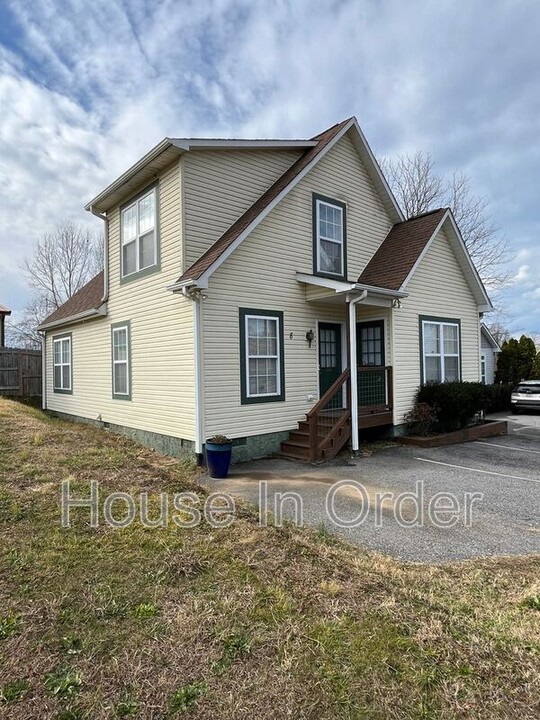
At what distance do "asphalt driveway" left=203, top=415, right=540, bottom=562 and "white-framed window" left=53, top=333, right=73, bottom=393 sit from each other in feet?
29.1

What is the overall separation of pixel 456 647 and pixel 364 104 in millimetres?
14339

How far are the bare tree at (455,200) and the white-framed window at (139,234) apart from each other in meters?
19.4

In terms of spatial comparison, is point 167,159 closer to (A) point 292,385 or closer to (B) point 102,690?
(A) point 292,385

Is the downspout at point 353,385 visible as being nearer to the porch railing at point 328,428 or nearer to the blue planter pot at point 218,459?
the porch railing at point 328,428

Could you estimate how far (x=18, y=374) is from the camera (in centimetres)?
1872

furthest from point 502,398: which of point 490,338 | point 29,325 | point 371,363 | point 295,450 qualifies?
point 29,325

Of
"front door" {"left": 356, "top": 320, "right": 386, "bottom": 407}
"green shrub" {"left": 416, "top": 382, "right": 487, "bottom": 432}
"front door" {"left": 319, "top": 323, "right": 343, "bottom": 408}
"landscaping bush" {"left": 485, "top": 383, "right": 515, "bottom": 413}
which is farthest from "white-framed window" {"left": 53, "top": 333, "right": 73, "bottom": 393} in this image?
"landscaping bush" {"left": 485, "top": 383, "right": 515, "bottom": 413}

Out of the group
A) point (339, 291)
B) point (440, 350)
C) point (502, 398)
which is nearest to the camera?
point (339, 291)

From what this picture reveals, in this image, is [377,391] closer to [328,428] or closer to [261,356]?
[328,428]

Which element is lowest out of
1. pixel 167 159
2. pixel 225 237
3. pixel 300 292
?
pixel 300 292

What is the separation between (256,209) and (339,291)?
2.44 m

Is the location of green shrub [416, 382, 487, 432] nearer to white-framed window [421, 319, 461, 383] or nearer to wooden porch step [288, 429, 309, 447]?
white-framed window [421, 319, 461, 383]

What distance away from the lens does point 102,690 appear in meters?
2.38

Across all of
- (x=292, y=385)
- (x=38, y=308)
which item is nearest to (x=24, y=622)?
(x=292, y=385)
